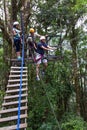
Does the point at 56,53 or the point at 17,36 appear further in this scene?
the point at 56,53

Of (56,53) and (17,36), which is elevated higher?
(17,36)

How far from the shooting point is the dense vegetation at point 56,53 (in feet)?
31.7

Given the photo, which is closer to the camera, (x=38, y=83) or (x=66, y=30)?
(x=38, y=83)

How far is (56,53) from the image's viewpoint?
38.8 ft

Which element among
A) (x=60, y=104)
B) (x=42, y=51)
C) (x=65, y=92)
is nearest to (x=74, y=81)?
(x=65, y=92)

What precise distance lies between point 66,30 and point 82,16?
38.1 inches

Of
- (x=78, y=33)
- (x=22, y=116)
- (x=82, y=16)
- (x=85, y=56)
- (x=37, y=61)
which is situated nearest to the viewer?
(x=22, y=116)

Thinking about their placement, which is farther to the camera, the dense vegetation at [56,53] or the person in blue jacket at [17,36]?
the dense vegetation at [56,53]

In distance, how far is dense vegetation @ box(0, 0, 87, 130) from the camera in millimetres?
9659

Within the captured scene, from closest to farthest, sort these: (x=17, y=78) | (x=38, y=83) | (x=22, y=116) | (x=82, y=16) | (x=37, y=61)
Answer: (x=22, y=116) < (x=17, y=78) < (x=37, y=61) < (x=38, y=83) < (x=82, y=16)

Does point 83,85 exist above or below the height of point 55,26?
below

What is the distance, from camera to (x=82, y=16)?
40.3 feet

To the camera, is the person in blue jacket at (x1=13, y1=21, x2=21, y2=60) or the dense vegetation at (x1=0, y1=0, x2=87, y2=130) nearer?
the person in blue jacket at (x1=13, y1=21, x2=21, y2=60)

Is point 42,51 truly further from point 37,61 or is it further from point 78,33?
point 78,33
